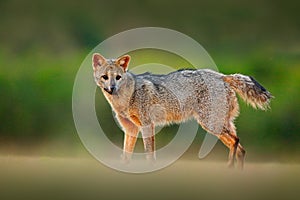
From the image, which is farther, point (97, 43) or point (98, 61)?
point (97, 43)

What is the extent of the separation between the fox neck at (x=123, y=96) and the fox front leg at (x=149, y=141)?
170 millimetres

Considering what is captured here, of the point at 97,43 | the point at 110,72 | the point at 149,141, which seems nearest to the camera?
the point at 110,72

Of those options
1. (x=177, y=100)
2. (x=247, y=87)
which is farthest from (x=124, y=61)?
(x=247, y=87)

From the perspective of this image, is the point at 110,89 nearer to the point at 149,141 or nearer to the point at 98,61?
the point at 98,61

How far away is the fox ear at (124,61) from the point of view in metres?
3.57

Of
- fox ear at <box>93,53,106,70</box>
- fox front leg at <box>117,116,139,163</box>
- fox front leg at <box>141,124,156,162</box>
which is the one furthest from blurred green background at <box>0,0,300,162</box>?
fox ear at <box>93,53,106,70</box>

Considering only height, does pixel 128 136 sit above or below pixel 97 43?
below

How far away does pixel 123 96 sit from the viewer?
3611mm

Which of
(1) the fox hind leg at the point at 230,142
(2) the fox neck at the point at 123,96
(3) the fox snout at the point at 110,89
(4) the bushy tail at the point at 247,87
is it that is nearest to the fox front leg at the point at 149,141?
(2) the fox neck at the point at 123,96

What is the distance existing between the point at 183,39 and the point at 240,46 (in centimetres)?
40

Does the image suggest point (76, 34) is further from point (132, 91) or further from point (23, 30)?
point (132, 91)

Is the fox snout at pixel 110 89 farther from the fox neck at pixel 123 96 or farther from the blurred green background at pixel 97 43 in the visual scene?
the blurred green background at pixel 97 43

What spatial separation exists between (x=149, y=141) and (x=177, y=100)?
0.30 metres

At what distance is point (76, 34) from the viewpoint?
4258 mm
